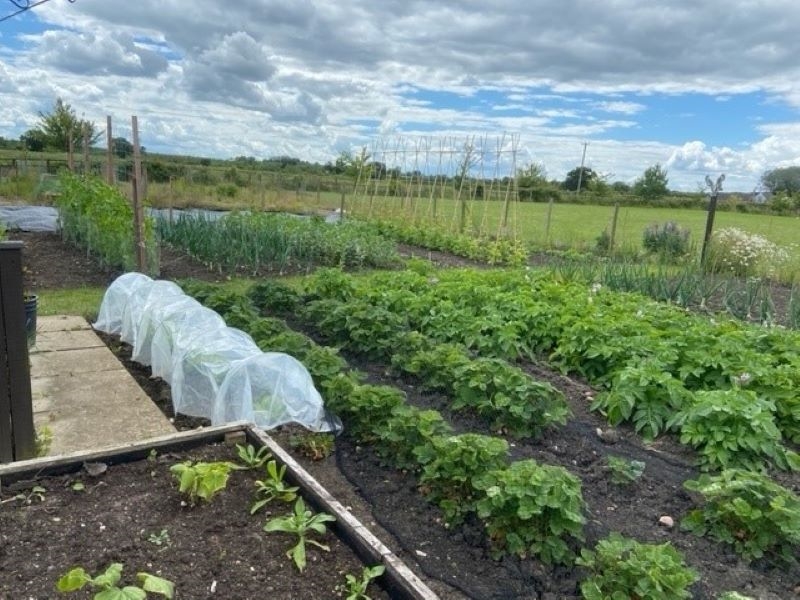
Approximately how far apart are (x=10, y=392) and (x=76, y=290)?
5.09 meters

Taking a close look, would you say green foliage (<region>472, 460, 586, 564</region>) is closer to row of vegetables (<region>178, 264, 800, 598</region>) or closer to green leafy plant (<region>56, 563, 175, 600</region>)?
row of vegetables (<region>178, 264, 800, 598</region>)

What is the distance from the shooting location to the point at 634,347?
446 cm

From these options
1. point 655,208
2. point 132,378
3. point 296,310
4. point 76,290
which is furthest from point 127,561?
point 655,208

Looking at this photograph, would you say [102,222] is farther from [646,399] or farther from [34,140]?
[34,140]

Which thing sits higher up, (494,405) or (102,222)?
(102,222)

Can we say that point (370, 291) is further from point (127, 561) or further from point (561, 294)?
point (127, 561)

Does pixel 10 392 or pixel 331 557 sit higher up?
pixel 10 392

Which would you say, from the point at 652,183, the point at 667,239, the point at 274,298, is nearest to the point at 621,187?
the point at 652,183

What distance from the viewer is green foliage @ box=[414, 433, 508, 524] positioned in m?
2.68

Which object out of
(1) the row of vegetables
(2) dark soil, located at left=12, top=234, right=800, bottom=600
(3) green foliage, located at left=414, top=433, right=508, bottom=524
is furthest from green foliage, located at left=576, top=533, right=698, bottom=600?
(3) green foliage, located at left=414, top=433, right=508, bottom=524

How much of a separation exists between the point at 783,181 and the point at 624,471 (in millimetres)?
29717

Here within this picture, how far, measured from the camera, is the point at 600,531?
2.73 meters

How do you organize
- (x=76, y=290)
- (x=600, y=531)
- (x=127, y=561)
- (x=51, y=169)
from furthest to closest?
(x=51, y=169) < (x=76, y=290) < (x=600, y=531) < (x=127, y=561)

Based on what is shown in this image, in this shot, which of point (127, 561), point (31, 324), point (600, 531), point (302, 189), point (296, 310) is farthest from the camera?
point (302, 189)
